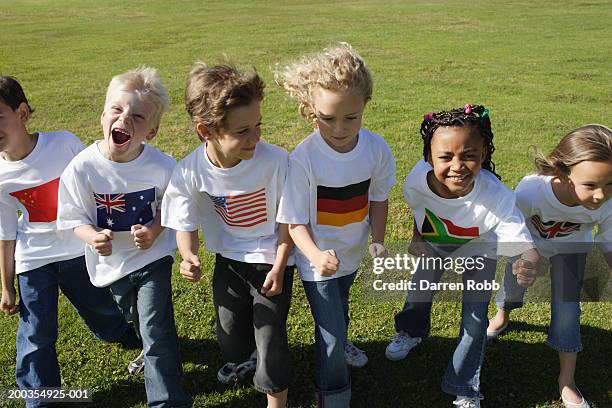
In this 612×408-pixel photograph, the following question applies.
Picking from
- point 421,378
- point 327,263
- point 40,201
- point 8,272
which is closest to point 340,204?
point 327,263

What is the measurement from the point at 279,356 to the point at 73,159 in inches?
56.4

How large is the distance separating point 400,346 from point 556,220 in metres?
1.23

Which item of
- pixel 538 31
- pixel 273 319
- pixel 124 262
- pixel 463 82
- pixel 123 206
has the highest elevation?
pixel 538 31

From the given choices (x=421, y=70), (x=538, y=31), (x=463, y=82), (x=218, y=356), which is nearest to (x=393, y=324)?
(x=218, y=356)

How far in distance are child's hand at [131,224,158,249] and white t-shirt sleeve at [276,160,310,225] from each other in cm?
64

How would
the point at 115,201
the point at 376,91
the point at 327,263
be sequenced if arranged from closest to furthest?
the point at 327,263 → the point at 115,201 → the point at 376,91

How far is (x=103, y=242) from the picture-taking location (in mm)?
2701

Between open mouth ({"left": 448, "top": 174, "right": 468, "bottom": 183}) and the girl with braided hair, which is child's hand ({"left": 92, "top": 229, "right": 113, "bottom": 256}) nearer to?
the girl with braided hair

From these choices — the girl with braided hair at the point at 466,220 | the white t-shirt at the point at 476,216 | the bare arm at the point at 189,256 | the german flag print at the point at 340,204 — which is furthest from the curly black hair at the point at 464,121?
the bare arm at the point at 189,256

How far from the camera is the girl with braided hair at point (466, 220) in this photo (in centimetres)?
265

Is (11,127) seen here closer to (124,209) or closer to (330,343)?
(124,209)

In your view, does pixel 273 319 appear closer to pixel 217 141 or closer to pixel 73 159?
pixel 217 141

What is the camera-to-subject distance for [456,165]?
8.67ft

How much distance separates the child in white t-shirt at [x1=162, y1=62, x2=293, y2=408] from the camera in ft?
8.60
